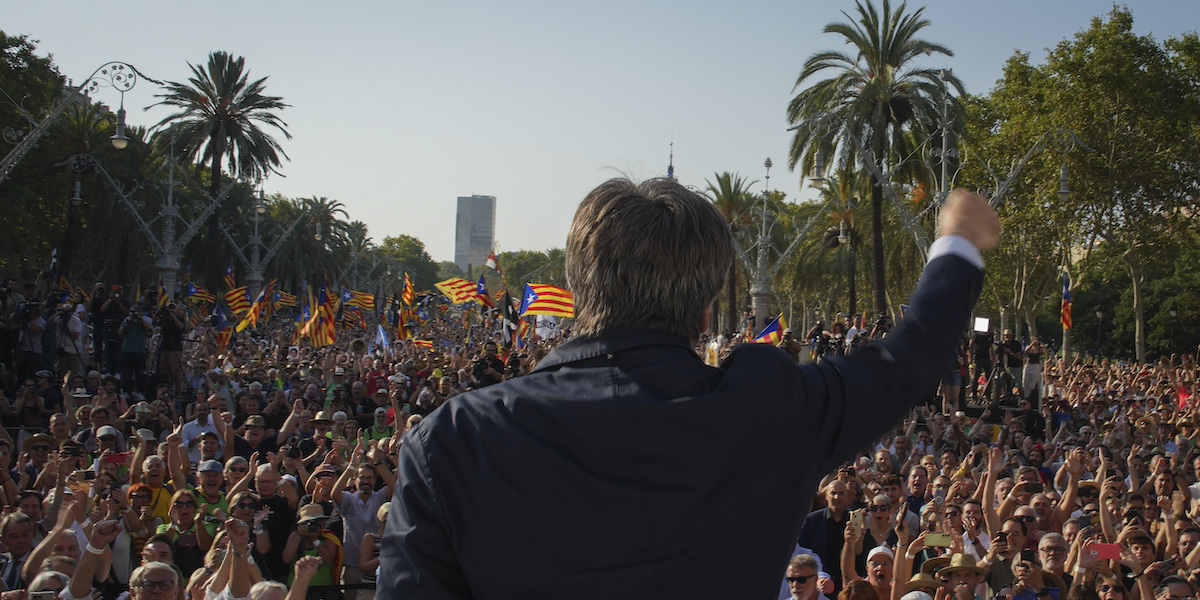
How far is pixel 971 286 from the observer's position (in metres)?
1.85

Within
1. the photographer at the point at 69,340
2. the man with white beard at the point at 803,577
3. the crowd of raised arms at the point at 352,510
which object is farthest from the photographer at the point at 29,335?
the man with white beard at the point at 803,577

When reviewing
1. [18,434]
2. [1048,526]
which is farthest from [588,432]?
[18,434]

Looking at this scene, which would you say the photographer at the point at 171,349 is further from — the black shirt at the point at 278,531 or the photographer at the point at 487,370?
the black shirt at the point at 278,531

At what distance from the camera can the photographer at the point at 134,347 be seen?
17562 mm

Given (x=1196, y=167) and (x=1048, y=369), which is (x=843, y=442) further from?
(x=1196, y=167)

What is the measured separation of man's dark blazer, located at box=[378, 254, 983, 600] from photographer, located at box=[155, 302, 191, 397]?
1717 centimetres

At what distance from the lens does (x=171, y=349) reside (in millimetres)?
18047

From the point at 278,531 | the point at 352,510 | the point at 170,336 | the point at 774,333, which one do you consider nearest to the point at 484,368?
the point at 170,336

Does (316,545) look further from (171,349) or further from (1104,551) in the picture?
(171,349)

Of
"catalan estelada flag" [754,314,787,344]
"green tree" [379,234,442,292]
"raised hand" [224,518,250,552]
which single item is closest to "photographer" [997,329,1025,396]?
"catalan estelada flag" [754,314,787,344]

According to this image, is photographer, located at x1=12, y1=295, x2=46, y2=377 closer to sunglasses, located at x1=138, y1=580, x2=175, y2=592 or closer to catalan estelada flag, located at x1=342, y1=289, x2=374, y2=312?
sunglasses, located at x1=138, y1=580, x2=175, y2=592

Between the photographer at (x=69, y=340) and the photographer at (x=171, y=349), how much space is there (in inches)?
45.5

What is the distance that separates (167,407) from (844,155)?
1988cm

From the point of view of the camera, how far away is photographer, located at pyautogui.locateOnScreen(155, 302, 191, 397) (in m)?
17.8
